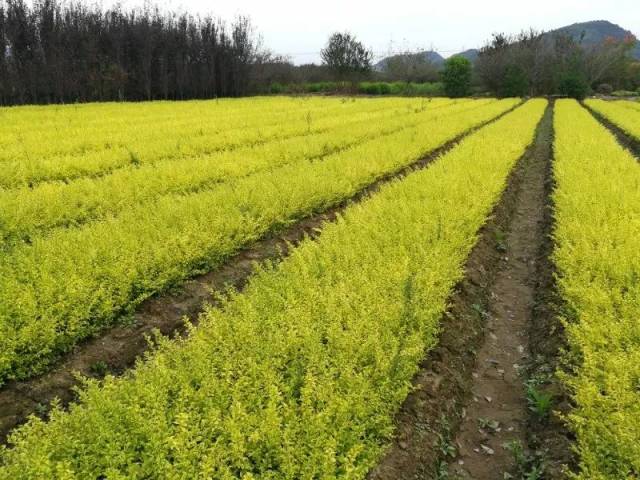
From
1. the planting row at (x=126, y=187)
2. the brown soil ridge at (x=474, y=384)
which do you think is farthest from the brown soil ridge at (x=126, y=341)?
the planting row at (x=126, y=187)

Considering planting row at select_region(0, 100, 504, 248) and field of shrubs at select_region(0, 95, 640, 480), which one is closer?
field of shrubs at select_region(0, 95, 640, 480)

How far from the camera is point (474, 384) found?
466cm

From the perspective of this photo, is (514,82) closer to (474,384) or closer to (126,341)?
(474,384)

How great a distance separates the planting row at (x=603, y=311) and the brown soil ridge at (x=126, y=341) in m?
3.03

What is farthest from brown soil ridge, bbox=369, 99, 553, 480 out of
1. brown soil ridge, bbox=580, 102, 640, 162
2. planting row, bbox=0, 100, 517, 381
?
brown soil ridge, bbox=580, 102, 640, 162

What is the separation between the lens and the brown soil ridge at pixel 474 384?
3.51 meters

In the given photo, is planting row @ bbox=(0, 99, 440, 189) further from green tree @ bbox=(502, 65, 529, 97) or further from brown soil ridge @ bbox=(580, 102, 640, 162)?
green tree @ bbox=(502, 65, 529, 97)

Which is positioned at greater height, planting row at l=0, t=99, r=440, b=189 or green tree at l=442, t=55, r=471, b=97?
green tree at l=442, t=55, r=471, b=97

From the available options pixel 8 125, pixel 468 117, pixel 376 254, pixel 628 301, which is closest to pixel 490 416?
pixel 628 301

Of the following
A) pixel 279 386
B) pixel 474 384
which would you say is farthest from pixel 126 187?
pixel 474 384

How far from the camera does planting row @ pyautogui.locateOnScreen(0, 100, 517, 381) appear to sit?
4.41 meters

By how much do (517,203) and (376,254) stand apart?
684 cm

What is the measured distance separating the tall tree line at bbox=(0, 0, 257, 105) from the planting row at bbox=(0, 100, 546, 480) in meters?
36.7

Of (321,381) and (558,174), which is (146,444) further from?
(558,174)
